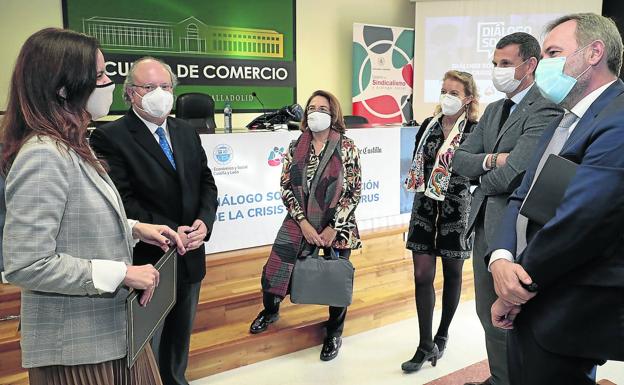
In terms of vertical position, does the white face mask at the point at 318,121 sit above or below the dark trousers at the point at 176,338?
above

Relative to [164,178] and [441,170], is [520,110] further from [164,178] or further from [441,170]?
[164,178]

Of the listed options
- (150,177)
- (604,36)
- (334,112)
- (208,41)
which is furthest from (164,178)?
(208,41)

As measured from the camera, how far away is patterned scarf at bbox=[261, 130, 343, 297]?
2.79 m

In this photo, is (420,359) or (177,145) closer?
(177,145)

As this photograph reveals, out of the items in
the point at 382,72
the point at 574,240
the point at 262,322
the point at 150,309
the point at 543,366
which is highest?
the point at 382,72

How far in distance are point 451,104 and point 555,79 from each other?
1241 mm

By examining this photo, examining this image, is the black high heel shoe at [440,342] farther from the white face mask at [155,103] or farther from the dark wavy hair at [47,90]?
the dark wavy hair at [47,90]

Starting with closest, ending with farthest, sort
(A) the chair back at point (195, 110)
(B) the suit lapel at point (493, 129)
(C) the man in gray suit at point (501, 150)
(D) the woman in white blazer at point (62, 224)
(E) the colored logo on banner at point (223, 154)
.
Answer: (D) the woman in white blazer at point (62, 224) < (C) the man in gray suit at point (501, 150) < (B) the suit lapel at point (493, 129) < (E) the colored logo on banner at point (223, 154) < (A) the chair back at point (195, 110)

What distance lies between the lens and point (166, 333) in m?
2.23

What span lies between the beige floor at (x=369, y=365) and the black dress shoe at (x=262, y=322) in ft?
0.61

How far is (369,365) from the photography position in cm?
291

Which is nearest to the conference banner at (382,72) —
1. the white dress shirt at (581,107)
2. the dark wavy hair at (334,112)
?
the dark wavy hair at (334,112)

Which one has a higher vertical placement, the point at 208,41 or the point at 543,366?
the point at 208,41

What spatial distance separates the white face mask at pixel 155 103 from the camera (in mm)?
2088
